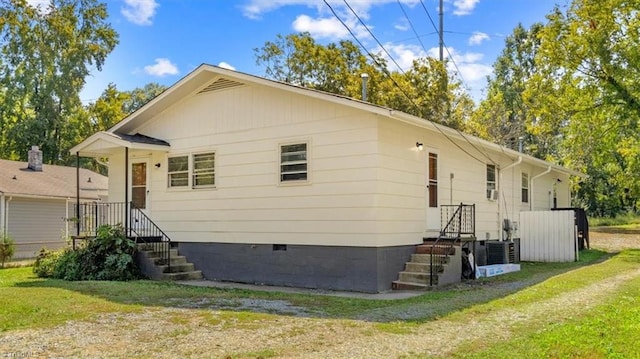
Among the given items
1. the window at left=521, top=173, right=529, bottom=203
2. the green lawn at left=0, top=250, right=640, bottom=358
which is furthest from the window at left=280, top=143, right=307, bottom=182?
the window at left=521, top=173, right=529, bottom=203

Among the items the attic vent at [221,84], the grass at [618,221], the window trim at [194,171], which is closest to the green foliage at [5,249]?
the window trim at [194,171]

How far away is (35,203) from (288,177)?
13338 mm

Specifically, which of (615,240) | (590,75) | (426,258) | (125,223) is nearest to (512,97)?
(615,240)

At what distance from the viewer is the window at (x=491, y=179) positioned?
15508 mm

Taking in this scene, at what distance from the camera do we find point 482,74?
4247 centimetres

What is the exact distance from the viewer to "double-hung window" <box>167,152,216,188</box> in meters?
13.2

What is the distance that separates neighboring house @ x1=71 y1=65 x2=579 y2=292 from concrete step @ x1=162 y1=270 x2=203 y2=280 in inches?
7.5

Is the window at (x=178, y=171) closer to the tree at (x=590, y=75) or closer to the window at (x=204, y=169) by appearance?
the window at (x=204, y=169)

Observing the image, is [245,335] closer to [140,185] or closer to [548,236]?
[140,185]

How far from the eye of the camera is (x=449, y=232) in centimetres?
1230

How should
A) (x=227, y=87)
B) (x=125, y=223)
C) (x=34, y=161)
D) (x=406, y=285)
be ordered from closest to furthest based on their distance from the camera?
(x=406, y=285)
(x=227, y=87)
(x=125, y=223)
(x=34, y=161)

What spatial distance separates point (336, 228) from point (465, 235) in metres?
3.30

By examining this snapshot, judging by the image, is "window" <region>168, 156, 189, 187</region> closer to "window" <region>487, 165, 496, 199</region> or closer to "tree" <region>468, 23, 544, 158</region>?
"window" <region>487, 165, 496, 199</region>

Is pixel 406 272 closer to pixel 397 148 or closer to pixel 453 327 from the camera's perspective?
A: pixel 397 148
